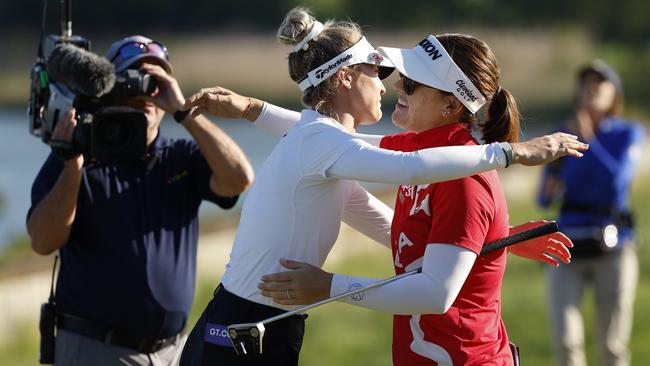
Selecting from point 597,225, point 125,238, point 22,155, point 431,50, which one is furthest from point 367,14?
point 431,50

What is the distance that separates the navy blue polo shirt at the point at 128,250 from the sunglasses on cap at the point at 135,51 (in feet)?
1.26

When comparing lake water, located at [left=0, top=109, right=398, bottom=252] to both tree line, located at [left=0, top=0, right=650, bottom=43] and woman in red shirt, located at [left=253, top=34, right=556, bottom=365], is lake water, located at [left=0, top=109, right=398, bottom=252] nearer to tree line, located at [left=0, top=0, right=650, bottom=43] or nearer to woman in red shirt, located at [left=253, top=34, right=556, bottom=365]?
tree line, located at [left=0, top=0, right=650, bottom=43]

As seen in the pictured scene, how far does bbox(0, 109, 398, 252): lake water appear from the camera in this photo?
1277 centimetres

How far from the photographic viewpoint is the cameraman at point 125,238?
466 cm

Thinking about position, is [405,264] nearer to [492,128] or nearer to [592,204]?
[492,128]

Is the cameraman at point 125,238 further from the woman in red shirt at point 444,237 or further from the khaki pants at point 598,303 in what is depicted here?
the khaki pants at point 598,303

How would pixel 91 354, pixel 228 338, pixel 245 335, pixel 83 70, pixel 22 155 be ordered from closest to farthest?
pixel 245 335 < pixel 228 338 < pixel 83 70 < pixel 91 354 < pixel 22 155

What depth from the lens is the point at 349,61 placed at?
3.75m

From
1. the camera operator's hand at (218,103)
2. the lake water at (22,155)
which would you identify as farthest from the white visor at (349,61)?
the lake water at (22,155)

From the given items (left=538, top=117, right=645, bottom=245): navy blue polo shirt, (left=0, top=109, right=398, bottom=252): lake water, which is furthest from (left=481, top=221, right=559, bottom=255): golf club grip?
(left=0, top=109, right=398, bottom=252): lake water

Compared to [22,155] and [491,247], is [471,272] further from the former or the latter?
[22,155]

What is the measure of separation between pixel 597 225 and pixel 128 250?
3.50m

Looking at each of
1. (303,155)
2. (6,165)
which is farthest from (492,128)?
(6,165)

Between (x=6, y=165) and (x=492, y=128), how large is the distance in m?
12.8
